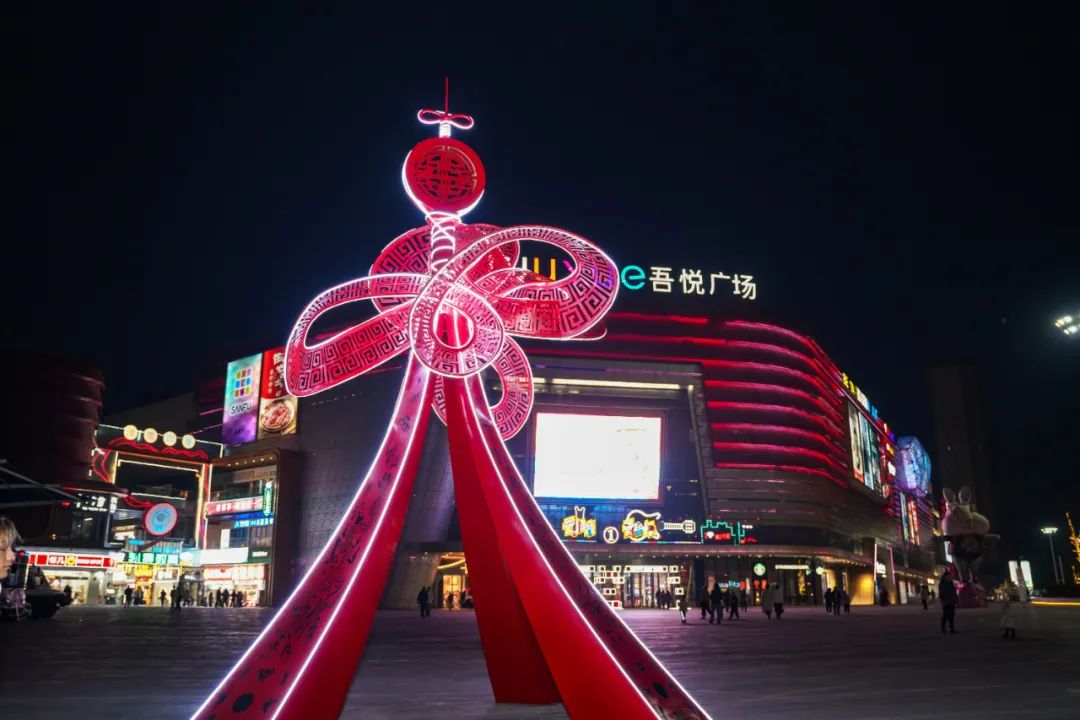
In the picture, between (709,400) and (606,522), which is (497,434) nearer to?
(606,522)

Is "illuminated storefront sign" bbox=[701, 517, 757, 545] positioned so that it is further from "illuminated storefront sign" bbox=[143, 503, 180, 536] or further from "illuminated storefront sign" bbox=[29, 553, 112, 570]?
"illuminated storefront sign" bbox=[29, 553, 112, 570]

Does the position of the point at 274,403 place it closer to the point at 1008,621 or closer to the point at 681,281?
the point at 681,281

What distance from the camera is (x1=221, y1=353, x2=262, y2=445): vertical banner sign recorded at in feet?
228

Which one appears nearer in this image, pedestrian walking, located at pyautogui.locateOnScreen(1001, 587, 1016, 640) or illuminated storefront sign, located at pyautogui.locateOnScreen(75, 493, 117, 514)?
pedestrian walking, located at pyautogui.locateOnScreen(1001, 587, 1016, 640)

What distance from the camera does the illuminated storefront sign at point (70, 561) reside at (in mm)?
49719

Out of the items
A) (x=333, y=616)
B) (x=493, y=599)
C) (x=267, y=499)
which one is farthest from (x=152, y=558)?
(x=333, y=616)

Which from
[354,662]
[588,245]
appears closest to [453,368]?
[588,245]

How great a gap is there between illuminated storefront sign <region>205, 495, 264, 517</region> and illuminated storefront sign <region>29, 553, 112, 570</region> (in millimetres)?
10212

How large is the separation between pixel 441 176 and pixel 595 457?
53946 millimetres

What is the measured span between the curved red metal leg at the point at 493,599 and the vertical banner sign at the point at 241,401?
63210 millimetres

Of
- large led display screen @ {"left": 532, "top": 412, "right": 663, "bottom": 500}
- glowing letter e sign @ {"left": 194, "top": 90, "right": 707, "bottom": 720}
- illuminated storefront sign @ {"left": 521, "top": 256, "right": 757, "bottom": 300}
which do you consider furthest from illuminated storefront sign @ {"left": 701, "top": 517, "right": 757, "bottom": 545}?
glowing letter e sign @ {"left": 194, "top": 90, "right": 707, "bottom": 720}

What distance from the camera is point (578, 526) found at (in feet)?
200

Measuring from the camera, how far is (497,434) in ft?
32.4

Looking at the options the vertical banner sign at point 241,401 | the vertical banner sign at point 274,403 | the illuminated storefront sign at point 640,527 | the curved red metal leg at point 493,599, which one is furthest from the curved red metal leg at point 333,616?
the vertical banner sign at point 241,401
